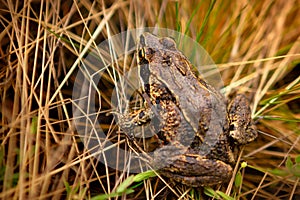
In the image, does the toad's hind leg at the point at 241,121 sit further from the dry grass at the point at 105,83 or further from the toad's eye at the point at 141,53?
the toad's eye at the point at 141,53

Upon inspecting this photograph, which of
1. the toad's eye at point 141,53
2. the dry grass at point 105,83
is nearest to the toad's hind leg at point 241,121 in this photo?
the dry grass at point 105,83

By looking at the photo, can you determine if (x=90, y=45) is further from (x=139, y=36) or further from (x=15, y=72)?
(x=15, y=72)

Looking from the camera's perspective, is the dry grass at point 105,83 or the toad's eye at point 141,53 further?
the toad's eye at point 141,53

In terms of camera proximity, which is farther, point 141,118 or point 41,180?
point 141,118

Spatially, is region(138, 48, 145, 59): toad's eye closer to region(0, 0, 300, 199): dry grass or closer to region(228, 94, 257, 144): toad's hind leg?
region(0, 0, 300, 199): dry grass

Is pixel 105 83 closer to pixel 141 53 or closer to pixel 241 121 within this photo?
pixel 141 53

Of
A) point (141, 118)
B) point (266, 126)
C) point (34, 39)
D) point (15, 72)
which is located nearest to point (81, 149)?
point (141, 118)

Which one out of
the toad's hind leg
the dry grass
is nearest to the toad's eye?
the dry grass
